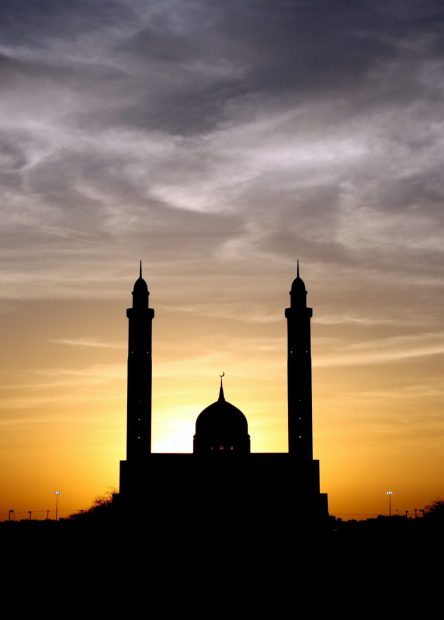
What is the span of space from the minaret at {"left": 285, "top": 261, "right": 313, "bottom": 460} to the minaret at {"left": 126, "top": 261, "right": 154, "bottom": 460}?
12.6 m

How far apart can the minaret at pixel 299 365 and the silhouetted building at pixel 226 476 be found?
0.27 meters

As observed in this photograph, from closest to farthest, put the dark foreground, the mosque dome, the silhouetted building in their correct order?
the dark foreground → the silhouetted building → the mosque dome

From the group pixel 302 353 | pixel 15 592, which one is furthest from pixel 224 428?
pixel 15 592

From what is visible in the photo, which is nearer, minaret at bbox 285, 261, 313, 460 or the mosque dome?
minaret at bbox 285, 261, 313, 460

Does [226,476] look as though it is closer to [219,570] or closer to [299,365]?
[299,365]

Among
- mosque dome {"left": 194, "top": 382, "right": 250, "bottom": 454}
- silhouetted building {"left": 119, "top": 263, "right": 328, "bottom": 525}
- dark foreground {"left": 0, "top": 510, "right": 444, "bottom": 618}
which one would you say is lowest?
dark foreground {"left": 0, "top": 510, "right": 444, "bottom": 618}

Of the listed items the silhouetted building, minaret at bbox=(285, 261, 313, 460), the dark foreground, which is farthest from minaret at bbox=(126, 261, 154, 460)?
minaret at bbox=(285, 261, 313, 460)

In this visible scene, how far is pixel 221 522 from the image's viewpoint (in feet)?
356

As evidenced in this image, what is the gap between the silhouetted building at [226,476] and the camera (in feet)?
354

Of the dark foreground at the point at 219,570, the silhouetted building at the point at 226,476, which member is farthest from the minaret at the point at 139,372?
the dark foreground at the point at 219,570

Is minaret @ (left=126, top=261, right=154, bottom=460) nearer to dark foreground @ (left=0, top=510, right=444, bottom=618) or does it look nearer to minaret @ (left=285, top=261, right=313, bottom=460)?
dark foreground @ (left=0, top=510, right=444, bottom=618)

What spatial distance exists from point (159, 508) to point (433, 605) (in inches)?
2196

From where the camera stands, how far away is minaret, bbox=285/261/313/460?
4114 inches

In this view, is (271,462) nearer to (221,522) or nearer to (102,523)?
(221,522)
